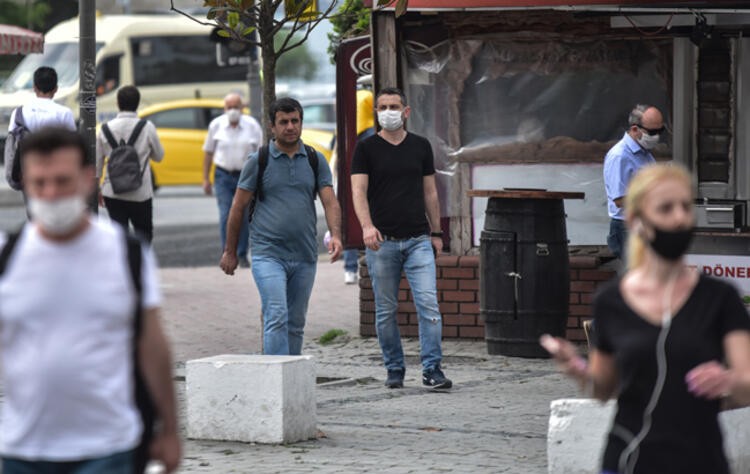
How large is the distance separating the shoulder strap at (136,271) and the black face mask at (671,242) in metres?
1.29

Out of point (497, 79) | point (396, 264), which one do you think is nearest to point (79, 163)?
point (396, 264)

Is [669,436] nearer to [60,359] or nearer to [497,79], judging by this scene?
[60,359]

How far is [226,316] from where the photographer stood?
14328mm

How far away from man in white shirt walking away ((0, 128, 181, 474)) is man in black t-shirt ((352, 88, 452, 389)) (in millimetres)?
5503

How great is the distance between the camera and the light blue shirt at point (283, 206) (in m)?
8.91

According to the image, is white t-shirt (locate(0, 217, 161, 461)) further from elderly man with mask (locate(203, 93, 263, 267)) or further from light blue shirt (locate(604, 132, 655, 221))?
elderly man with mask (locate(203, 93, 263, 267))

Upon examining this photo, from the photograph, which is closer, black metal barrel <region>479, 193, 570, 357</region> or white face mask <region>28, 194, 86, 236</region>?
white face mask <region>28, 194, 86, 236</region>

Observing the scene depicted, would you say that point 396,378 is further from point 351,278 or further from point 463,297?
point 351,278

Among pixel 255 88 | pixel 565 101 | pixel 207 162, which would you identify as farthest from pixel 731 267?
pixel 255 88

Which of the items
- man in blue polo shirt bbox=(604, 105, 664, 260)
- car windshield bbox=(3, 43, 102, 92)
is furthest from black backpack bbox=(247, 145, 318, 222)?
car windshield bbox=(3, 43, 102, 92)

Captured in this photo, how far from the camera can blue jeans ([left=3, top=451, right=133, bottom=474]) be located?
4305mm

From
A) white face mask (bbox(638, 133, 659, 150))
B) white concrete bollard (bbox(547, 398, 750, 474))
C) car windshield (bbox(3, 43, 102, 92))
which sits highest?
car windshield (bbox(3, 43, 102, 92))

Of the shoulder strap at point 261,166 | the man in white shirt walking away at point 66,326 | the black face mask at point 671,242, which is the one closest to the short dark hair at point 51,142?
the man in white shirt walking away at point 66,326

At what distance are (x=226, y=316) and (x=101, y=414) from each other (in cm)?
1003
